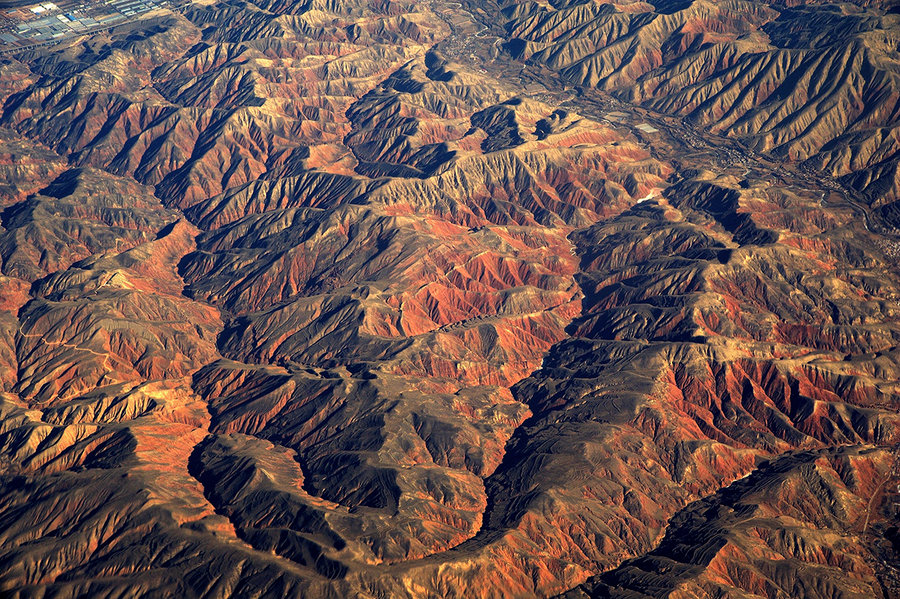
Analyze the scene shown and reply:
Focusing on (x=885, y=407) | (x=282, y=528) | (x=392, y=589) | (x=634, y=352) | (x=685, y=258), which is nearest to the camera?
(x=392, y=589)

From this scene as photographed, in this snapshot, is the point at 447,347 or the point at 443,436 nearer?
the point at 443,436

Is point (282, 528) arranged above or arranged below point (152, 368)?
above

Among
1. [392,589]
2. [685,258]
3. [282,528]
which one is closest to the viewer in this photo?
[392,589]

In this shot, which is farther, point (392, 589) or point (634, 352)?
point (634, 352)

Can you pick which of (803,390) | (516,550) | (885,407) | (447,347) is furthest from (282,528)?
(885,407)

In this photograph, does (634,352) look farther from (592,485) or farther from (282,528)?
(282,528)

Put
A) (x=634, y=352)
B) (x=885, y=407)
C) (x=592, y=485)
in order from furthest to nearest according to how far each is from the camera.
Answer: (x=634, y=352)
(x=885, y=407)
(x=592, y=485)

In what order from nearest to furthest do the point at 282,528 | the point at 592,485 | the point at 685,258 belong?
the point at 282,528
the point at 592,485
the point at 685,258

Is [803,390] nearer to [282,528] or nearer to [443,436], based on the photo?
[443,436]

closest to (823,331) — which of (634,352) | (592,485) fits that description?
(634,352)
